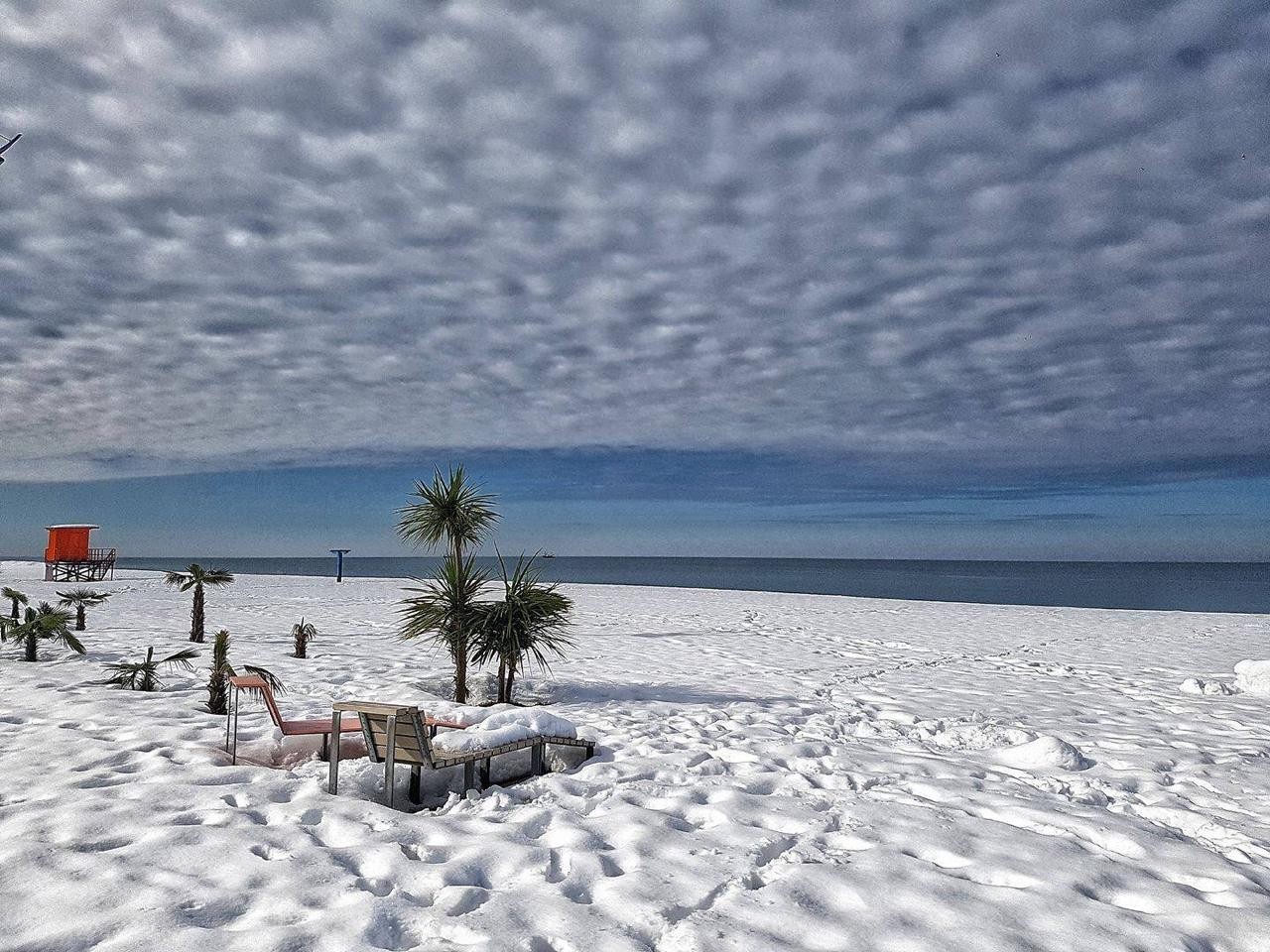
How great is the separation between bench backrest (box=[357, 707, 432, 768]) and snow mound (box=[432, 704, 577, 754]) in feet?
0.83

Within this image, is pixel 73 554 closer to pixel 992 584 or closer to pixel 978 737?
pixel 978 737

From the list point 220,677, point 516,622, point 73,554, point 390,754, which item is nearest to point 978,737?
point 516,622

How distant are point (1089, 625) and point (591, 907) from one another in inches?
901

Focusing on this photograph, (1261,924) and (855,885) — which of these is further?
(855,885)

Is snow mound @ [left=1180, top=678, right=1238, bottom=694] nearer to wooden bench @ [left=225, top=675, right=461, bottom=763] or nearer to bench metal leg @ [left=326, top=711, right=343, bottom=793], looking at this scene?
wooden bench @ [left=225, top=675, right=461, bottom=763]

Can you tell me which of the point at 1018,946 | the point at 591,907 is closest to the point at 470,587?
the point at 591,907

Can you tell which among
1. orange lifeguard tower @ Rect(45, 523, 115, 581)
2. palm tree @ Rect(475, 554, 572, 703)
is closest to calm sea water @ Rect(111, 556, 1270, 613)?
palm tree @ Rect(475, 554, 572, 703)

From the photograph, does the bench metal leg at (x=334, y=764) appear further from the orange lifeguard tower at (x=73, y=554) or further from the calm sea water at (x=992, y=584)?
the orange lifeguard tower at (x=73, y=554)

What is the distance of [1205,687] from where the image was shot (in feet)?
36.2

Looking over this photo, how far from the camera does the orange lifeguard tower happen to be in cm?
3919

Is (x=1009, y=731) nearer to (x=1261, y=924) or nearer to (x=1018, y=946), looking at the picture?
(x=1261, y=924)

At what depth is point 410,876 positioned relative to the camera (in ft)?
13.4

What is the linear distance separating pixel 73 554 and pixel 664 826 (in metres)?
45.3

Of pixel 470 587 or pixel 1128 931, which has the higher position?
pixel 470 587
